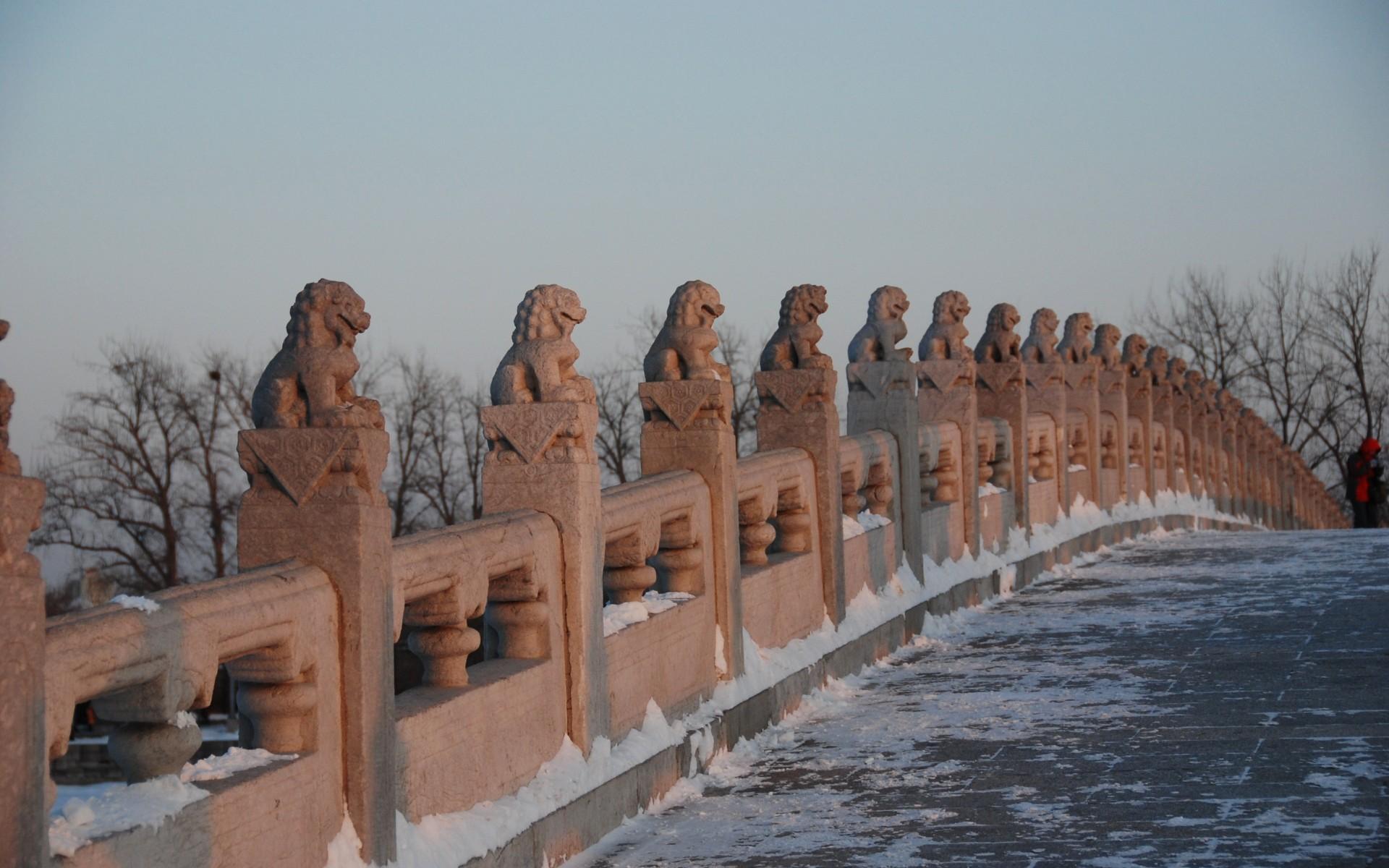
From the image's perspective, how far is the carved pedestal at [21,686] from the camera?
3.51m

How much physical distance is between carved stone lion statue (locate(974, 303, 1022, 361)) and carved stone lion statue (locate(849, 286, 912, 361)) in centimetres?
355

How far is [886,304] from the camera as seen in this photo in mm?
12172

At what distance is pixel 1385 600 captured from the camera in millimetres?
→ 12211

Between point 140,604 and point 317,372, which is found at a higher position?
point 317,372

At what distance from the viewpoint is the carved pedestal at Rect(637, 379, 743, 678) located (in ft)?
27.4

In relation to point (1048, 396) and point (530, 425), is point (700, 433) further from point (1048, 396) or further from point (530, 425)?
point (1048, 396)

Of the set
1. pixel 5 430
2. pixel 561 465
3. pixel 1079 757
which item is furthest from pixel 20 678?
pixel 1079 757

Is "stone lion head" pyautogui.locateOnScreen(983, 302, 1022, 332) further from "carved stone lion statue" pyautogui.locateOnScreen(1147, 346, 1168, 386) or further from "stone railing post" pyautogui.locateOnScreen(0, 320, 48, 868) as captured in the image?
"stone railing post" pyautogui.locateOnScreen(0, 320, 48, 868)

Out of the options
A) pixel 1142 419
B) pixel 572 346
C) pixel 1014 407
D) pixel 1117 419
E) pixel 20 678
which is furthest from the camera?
pixel 1142 419

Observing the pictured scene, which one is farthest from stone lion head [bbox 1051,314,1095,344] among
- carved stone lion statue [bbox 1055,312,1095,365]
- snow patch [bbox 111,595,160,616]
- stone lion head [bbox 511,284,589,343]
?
snow patch [bbox 111,595,160,616]

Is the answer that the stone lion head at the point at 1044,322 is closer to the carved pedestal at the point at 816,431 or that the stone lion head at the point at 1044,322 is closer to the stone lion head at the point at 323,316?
the carved pedestal at the point at 816,431

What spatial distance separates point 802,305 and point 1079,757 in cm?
376

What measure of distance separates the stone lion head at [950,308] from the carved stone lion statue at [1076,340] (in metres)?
5.44

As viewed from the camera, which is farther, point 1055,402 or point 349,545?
point 1055,402
